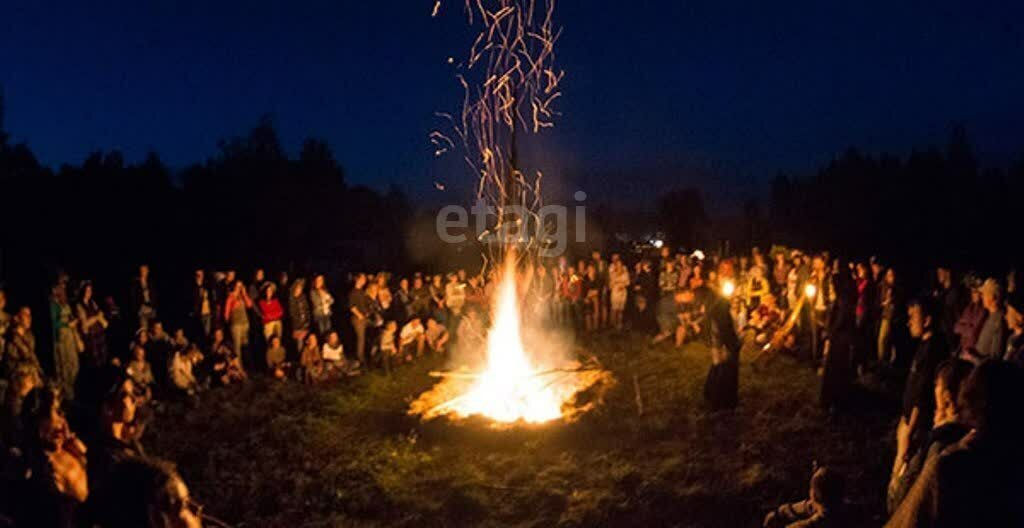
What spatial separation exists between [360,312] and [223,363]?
271 cm

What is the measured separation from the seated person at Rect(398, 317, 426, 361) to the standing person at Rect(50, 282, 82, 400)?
5.55 m

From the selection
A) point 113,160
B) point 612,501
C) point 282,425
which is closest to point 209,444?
point 282,425

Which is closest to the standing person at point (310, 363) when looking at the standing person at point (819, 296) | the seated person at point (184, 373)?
the seated person at point (184, 373)

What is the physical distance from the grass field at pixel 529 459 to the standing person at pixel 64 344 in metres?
1.63

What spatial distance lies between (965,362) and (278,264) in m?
20.4

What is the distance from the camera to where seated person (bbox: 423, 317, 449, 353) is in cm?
1413

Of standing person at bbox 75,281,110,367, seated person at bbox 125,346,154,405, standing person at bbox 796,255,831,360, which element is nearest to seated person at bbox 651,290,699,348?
standing person at bbox 796,255,831,360

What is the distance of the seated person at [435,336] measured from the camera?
14127mm

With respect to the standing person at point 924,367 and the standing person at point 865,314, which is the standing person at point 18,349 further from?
the standing person at point 865,314

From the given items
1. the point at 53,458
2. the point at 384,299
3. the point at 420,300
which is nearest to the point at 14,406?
the point at 53,458

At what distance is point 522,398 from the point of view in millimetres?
10469

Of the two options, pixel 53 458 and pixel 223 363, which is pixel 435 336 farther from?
pixel 53 458

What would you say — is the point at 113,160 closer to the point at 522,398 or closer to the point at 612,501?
the point at 522,398

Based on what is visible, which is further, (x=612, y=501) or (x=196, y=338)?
(x=196, y=338)
